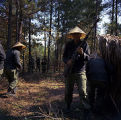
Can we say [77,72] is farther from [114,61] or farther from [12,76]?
[12,76]

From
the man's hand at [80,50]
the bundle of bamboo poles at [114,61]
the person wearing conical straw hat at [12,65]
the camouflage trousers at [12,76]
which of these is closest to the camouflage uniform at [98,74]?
the bundle of bamboo poles at [114,61]

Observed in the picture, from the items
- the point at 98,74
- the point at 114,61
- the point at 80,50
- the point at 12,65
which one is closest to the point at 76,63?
the point at 80,50

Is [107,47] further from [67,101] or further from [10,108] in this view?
[10,108]

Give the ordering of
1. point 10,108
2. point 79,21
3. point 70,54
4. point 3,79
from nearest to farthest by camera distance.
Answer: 1. point 70,54
2. point 10,108
3. point 3,79
4. point 79,21

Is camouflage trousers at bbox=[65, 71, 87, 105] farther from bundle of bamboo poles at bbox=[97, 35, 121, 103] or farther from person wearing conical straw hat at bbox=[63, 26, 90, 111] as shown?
bundle of bamboo poles at bbox=[97, 35, 121, 103]

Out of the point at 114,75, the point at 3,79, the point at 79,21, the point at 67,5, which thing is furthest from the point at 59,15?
the point at 114,75

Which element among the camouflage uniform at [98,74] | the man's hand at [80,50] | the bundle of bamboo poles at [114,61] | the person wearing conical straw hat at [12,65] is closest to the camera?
the camouflage uniform at [98,74]

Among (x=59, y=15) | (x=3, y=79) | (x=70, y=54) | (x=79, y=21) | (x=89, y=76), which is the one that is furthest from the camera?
(x=59, y=15)

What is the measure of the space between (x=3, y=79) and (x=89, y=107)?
5788 millimetres

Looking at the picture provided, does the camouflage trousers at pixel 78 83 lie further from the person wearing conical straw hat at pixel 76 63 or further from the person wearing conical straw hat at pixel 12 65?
the person wearing conical straw hat at pixel 12 65

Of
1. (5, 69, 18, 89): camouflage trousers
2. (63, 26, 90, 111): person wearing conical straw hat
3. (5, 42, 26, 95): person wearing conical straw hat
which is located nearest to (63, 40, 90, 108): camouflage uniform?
(63, 26, 90, 111): person wearing conical straw hat

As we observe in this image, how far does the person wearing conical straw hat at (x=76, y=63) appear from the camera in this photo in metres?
3.56

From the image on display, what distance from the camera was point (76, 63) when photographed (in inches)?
148

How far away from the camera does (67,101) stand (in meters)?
4.02
